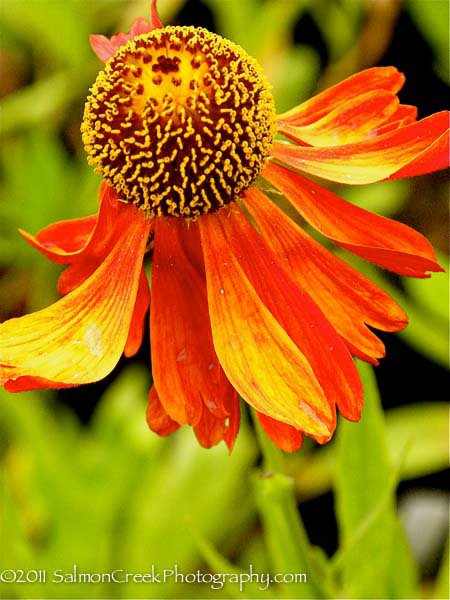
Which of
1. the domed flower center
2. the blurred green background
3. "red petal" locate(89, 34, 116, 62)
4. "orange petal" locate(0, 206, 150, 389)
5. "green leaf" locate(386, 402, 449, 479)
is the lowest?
"green leaf" locate(386, 402, 449, 479)

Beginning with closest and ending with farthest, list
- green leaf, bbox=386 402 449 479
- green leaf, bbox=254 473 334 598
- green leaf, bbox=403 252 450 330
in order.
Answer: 1. green leaf, bbox=254 473 334 598
2. green leaf, bbox=403 252 450 330
3. green leaf, bbox=386 402 449 479

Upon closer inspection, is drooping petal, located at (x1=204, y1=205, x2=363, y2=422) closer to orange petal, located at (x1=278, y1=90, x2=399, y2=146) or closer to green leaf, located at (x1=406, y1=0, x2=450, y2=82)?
orange petal, located at (x1=278, y1=90, x2=399, y2=146)

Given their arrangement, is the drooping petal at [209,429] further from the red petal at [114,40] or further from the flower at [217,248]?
the red petal at [114,40]

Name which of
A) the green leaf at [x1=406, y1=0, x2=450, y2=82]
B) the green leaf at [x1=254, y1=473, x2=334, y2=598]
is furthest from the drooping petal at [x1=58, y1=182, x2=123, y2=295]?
the green leaf at [x1=406, y1=0, x2=450, y2=82]

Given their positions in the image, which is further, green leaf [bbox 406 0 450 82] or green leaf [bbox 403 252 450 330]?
green leaf [bbox 406 0 450 82]

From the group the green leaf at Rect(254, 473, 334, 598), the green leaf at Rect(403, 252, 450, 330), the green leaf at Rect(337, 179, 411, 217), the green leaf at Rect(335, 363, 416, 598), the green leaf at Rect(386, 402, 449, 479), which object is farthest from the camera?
the green leaf at Rect(337, 179, 411, 217)

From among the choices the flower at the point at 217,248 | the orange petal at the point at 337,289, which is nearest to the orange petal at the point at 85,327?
the flower at the point at 217,248
